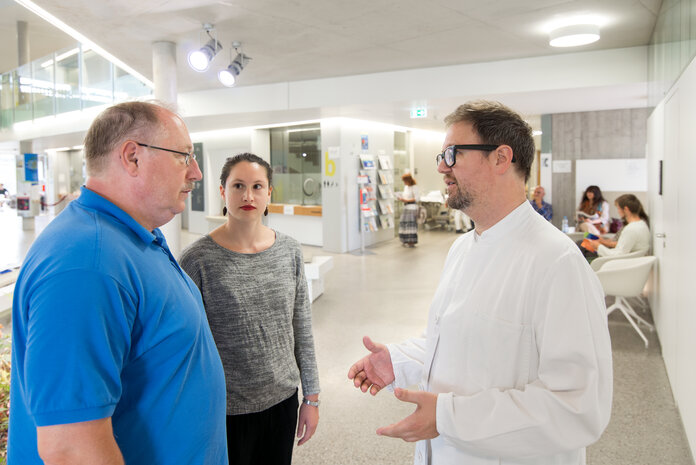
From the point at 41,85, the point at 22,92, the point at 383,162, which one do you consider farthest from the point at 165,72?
the point at 383,162

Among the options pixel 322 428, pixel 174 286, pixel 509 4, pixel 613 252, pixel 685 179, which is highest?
pixel 509 4

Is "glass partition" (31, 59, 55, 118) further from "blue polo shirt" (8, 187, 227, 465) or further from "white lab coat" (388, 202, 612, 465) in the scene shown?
"white lab coat" (388, 202, 612, 465)

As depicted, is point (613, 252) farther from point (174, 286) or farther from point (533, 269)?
point (174, 286)

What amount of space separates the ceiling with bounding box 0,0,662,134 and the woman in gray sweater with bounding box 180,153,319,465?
226cm

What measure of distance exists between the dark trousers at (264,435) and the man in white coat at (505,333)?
0.60 meters

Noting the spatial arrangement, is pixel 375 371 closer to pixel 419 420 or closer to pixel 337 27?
pixel 419 420

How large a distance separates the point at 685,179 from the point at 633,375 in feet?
5.83

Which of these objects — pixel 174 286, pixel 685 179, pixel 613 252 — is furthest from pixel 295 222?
pixel 174 286

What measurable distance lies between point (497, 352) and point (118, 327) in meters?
0.92

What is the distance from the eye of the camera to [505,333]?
1257 millimetres

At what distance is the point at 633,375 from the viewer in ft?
13.5

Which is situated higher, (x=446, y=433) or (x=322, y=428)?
(x=446, y=433)

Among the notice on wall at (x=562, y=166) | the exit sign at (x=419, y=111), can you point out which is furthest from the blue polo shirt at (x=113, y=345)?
the notice on wall at (x=562, y=166)

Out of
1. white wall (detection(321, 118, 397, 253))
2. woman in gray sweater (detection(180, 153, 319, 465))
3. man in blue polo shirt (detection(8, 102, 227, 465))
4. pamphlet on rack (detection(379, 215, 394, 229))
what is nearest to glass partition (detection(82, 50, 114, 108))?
white wall (detection(321, 118, 397, 253))
